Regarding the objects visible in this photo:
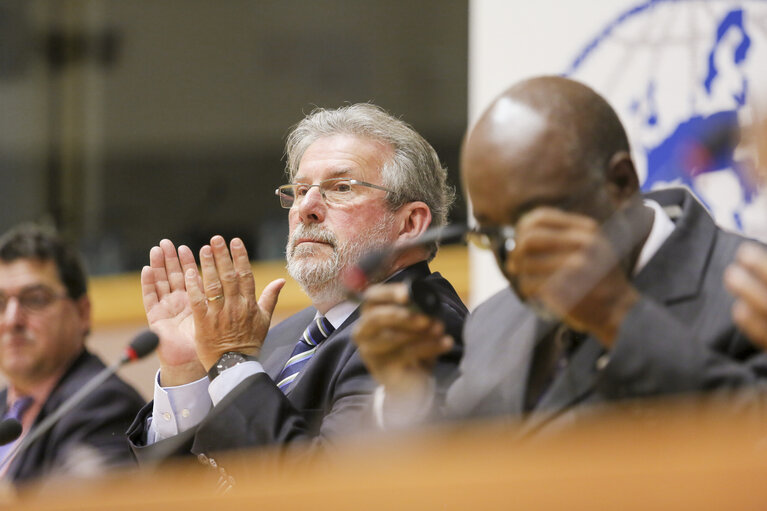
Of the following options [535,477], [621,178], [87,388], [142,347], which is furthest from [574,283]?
[87,388]

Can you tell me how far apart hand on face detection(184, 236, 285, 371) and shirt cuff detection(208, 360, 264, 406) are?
6 cm

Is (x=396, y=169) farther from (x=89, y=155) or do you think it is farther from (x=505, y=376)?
(x=89, y=155)

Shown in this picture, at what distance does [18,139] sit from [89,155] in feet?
1.24

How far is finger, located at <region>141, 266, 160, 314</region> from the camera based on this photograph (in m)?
2.34

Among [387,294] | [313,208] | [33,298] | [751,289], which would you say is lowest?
[33,298]

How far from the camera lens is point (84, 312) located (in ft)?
8.62

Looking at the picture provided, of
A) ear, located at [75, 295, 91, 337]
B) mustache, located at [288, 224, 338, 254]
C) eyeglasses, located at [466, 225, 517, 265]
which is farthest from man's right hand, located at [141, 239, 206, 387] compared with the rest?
eyeglasses, located at [466, 225, 517, 265]

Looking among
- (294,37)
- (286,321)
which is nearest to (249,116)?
(294,37)

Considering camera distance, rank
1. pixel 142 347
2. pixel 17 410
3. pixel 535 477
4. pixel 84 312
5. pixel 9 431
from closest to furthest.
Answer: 1. pixel 535 477
2. pixel 142 347
3. pixel 9 431
4. pixel 17 410
5. pixel 84 312

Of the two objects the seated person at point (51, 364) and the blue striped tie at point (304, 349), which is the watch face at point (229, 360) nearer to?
the blue striped tie at point (304, 349)

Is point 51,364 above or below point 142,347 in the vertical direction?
below

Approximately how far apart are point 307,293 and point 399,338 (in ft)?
2.81

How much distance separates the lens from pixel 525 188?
4.83 feet

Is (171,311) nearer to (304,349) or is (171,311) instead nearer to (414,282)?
(304,349)
